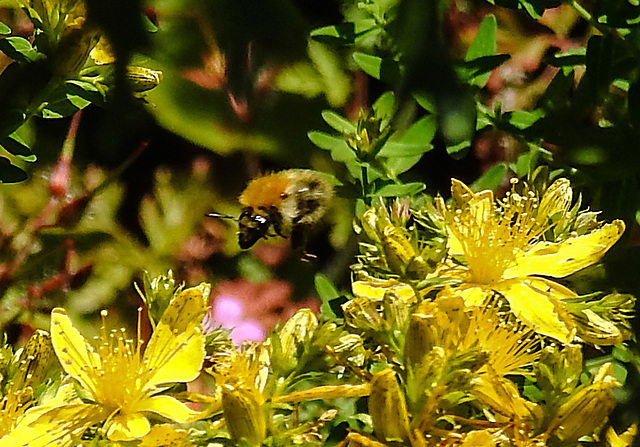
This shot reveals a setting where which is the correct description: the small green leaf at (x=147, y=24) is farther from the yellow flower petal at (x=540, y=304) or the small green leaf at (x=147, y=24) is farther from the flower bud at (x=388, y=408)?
the yellow flower petal at (x=540, y=304)

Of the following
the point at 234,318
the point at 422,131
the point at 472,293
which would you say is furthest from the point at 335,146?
the point at 234,318

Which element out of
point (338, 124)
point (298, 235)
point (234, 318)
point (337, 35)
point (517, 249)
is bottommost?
point (234, 318)

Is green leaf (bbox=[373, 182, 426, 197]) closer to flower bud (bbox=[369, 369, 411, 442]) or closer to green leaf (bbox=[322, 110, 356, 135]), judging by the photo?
green leaf (bbox=[322, 110, 356, 135])

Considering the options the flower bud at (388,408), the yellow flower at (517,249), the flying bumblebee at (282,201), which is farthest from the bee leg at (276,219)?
the flower bud at (388,408)

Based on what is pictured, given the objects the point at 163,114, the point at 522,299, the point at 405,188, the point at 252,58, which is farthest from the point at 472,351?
the point at 163,114

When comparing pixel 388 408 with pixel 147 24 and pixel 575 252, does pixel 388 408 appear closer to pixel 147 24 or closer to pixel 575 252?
pixel 575 252

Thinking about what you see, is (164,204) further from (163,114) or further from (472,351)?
(472,351)
